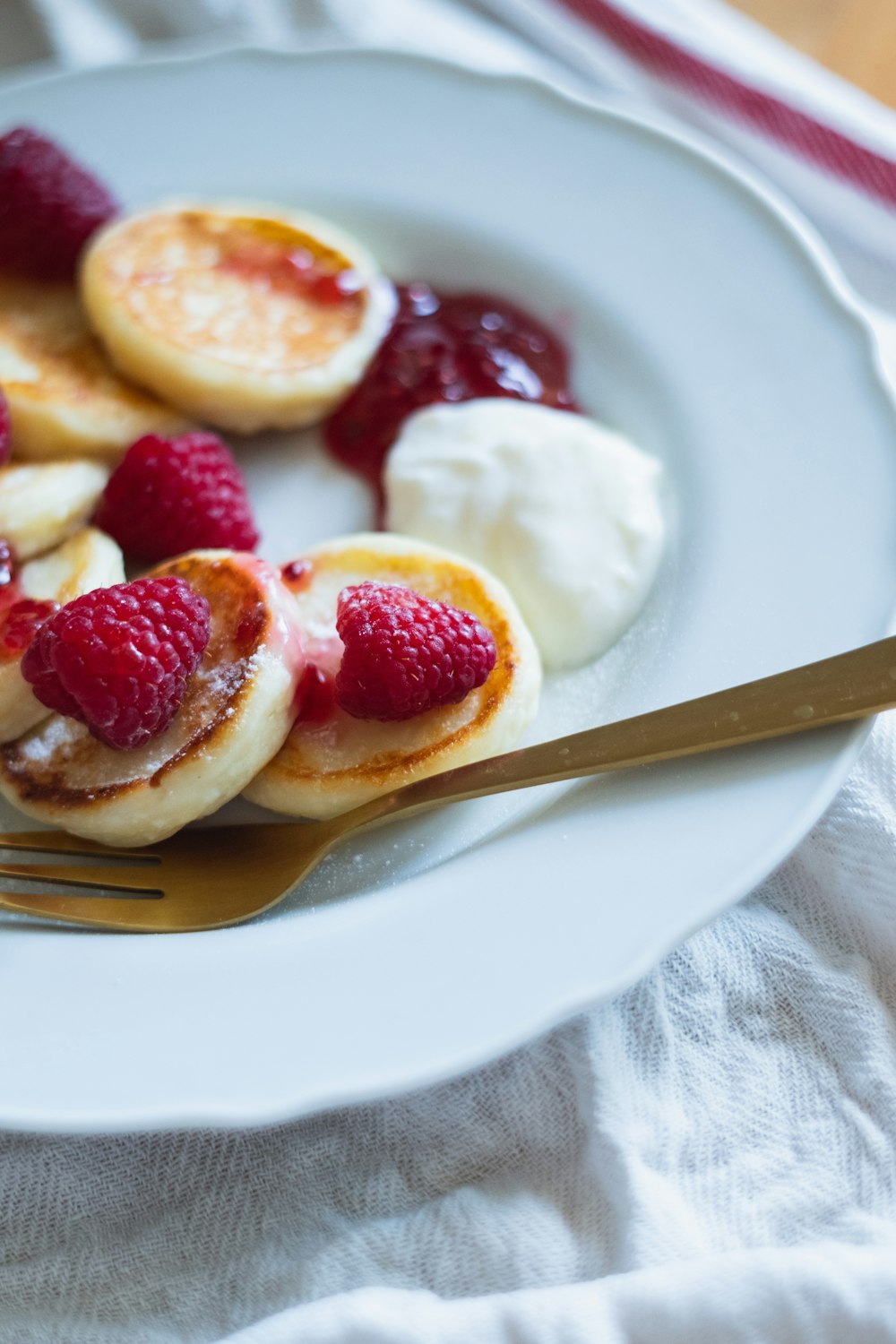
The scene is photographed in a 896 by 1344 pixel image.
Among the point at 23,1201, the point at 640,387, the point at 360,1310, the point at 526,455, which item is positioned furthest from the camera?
the point at 640,387

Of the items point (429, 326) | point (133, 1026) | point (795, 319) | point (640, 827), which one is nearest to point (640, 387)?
point (795, 319)

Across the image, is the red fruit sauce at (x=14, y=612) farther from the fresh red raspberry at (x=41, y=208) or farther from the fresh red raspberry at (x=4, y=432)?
the fresh red raspberry at (x=41, y=208)

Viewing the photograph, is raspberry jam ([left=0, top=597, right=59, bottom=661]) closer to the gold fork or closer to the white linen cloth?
the gold fork

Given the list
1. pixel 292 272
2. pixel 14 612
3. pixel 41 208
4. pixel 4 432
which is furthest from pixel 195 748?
pixel 41 208

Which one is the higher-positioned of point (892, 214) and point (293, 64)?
point (892, 214)

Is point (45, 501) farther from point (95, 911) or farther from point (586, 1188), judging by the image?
point (586, 1188)

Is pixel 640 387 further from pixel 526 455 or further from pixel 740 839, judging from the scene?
pixel 740 839

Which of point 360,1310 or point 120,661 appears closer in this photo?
point 360,1310
